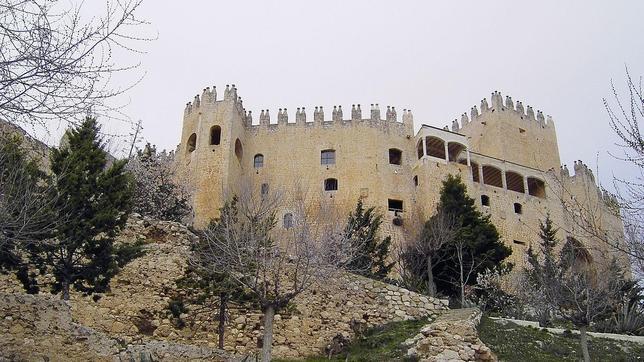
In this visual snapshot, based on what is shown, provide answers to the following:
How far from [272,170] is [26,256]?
24.9 metres

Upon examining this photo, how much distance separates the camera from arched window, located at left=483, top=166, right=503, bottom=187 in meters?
41.0

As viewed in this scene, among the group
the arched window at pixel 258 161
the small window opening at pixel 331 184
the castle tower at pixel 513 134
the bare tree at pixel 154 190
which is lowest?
the bare tree at pixel 154 190

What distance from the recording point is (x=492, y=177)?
41312 mm

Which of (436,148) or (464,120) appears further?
(464,120)

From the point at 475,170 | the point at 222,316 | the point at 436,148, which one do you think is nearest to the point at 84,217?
the point at 222,316

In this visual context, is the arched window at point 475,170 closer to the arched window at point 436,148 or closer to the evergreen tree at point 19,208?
the arched window at point 436,148

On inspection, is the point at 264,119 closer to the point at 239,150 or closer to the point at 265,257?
the point at 239,150

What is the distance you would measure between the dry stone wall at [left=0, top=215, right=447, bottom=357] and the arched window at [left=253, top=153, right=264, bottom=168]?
2098 cm

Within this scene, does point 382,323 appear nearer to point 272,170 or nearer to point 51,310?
point 51,310

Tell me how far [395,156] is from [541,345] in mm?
24299

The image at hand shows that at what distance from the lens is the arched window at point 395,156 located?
1531 inches

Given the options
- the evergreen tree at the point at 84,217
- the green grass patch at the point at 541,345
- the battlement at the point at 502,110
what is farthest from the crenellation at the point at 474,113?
the evergreen tree at the point at 84,217

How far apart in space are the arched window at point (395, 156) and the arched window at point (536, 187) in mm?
9173

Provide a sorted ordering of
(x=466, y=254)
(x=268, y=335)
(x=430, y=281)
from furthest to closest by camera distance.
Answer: (x=466, y=254)
(x=430, y=281)
(x=268, y=335)
